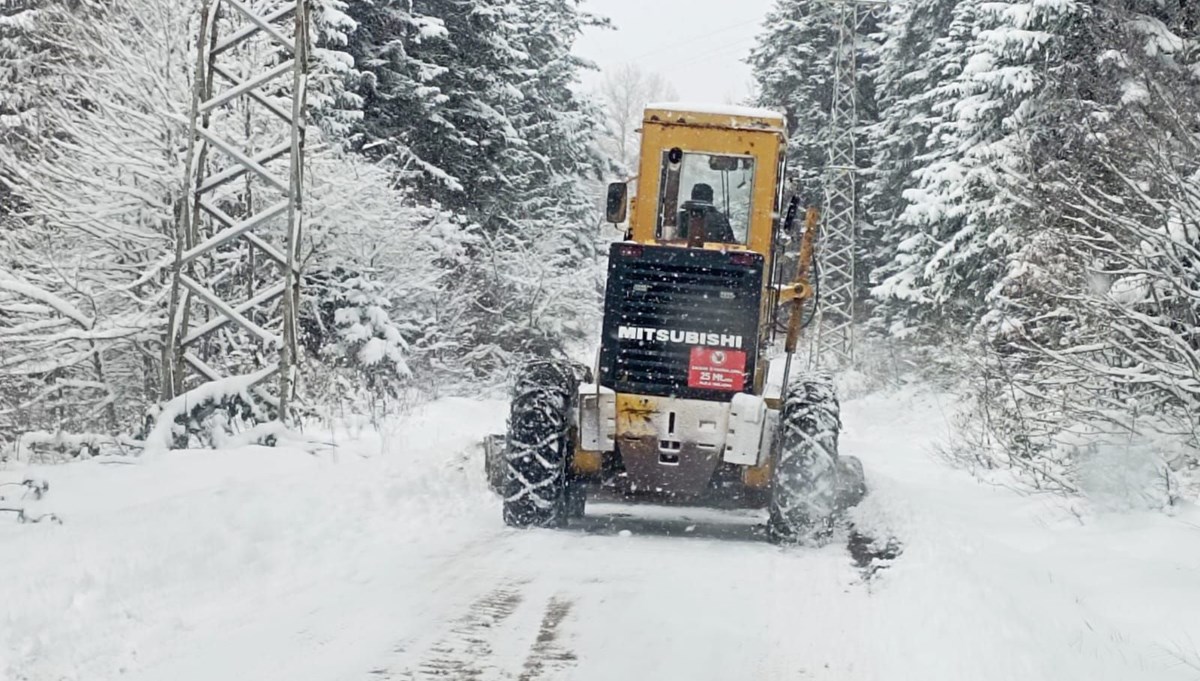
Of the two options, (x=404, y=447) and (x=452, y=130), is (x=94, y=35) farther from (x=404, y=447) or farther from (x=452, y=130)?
(x=452, y=130)

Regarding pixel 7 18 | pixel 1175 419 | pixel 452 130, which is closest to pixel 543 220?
pixel 452 130

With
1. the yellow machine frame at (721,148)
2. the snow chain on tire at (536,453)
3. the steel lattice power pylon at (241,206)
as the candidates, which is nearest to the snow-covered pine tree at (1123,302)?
the yellow machine frame at (721,148)

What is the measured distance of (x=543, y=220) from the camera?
30734 millimetres

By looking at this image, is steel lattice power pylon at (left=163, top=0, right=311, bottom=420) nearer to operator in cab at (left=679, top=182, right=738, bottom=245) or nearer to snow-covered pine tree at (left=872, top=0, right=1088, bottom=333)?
operator in cab at (left=679, top=182, right=738, bottom=245)

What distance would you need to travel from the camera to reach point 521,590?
7281 mm

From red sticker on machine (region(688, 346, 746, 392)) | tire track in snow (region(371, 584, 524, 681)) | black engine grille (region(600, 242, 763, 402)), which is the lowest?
tire track in snow (region(371, 584, 524, 681))

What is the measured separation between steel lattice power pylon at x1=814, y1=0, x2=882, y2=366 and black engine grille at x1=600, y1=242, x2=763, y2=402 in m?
22.6

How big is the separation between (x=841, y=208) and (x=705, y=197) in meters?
29.5

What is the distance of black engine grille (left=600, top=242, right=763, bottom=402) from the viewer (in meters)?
9.36

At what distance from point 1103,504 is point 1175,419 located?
1.77 m

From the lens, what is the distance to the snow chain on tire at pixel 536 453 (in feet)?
30.7

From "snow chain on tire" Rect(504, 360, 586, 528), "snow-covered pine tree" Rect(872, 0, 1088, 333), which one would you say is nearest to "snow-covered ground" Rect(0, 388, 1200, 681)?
"snow chain on tire" Rect(504, 360, 586, 528)

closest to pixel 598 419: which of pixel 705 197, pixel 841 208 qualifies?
pixel 705 197

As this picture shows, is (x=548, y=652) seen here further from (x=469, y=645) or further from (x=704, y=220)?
(x=704, y=220)
